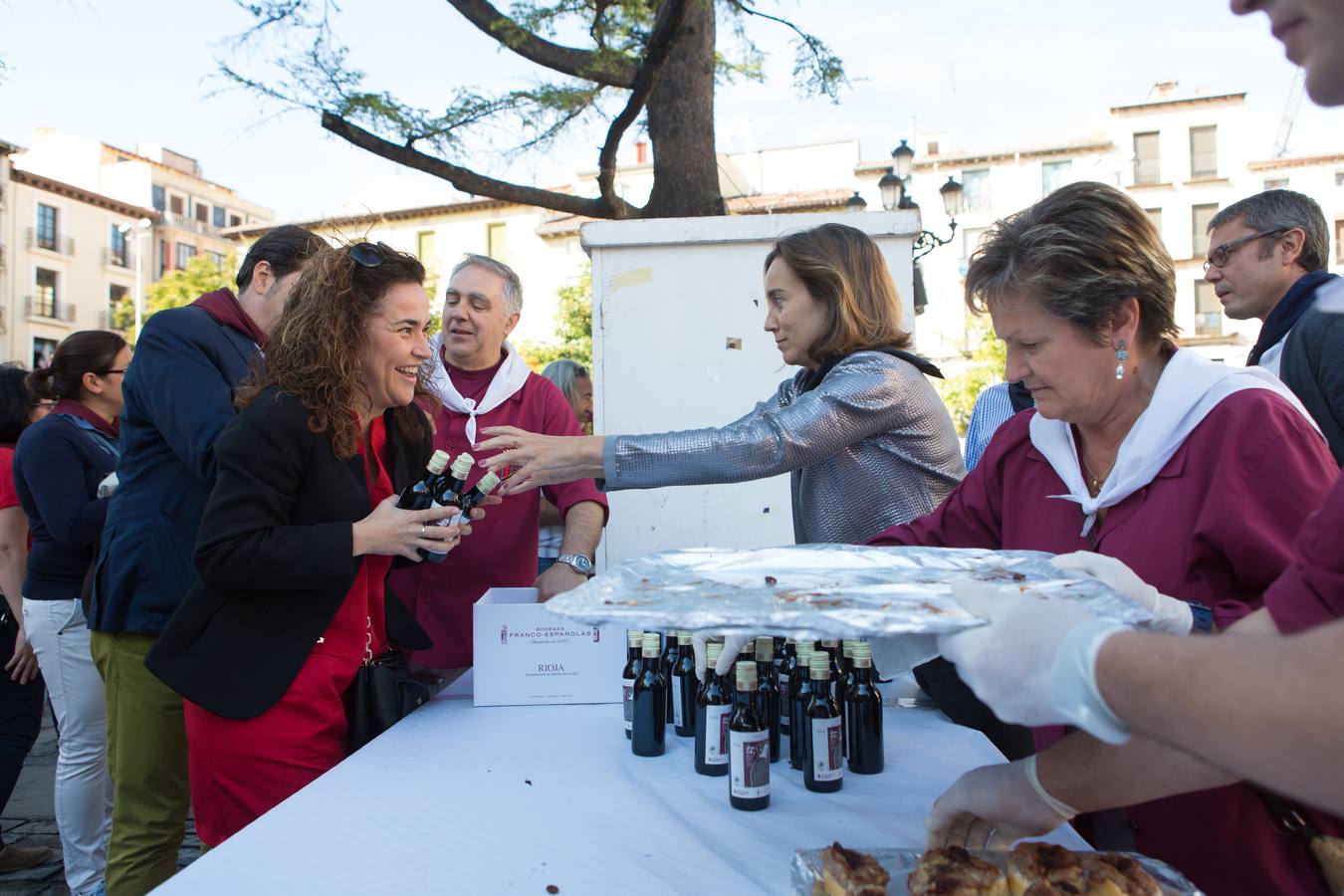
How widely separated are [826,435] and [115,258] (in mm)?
44250

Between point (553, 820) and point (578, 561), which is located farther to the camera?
point (578, 561)

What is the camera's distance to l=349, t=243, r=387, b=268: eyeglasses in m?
2.35

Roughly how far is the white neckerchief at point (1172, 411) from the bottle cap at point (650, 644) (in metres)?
0.97

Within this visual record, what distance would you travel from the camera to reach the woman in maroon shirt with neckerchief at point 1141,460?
1.46 meters

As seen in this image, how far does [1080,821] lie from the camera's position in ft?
5.63

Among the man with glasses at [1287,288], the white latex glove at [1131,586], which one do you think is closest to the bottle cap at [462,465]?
the white latex glove at [1131,586]

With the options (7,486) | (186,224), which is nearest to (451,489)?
(7,486)

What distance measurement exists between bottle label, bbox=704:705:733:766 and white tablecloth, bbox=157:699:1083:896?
0.14 ft

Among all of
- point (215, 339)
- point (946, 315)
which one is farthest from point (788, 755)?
point (946, 315)

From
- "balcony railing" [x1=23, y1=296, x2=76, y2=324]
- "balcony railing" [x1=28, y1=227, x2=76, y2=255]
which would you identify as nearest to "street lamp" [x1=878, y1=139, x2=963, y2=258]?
"balcony railing" [x1=28, y1=227, x2=76, y2=255]

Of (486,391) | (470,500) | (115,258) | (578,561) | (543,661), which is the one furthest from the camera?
(115,258)

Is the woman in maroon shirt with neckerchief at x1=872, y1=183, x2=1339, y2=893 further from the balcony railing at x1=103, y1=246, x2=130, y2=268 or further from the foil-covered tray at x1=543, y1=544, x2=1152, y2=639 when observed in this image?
the balcony railing at x1=103, y1=246, x2=130, y2=268

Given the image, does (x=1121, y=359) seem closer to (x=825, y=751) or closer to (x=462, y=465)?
(x=825, y=751)

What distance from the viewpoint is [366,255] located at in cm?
237
